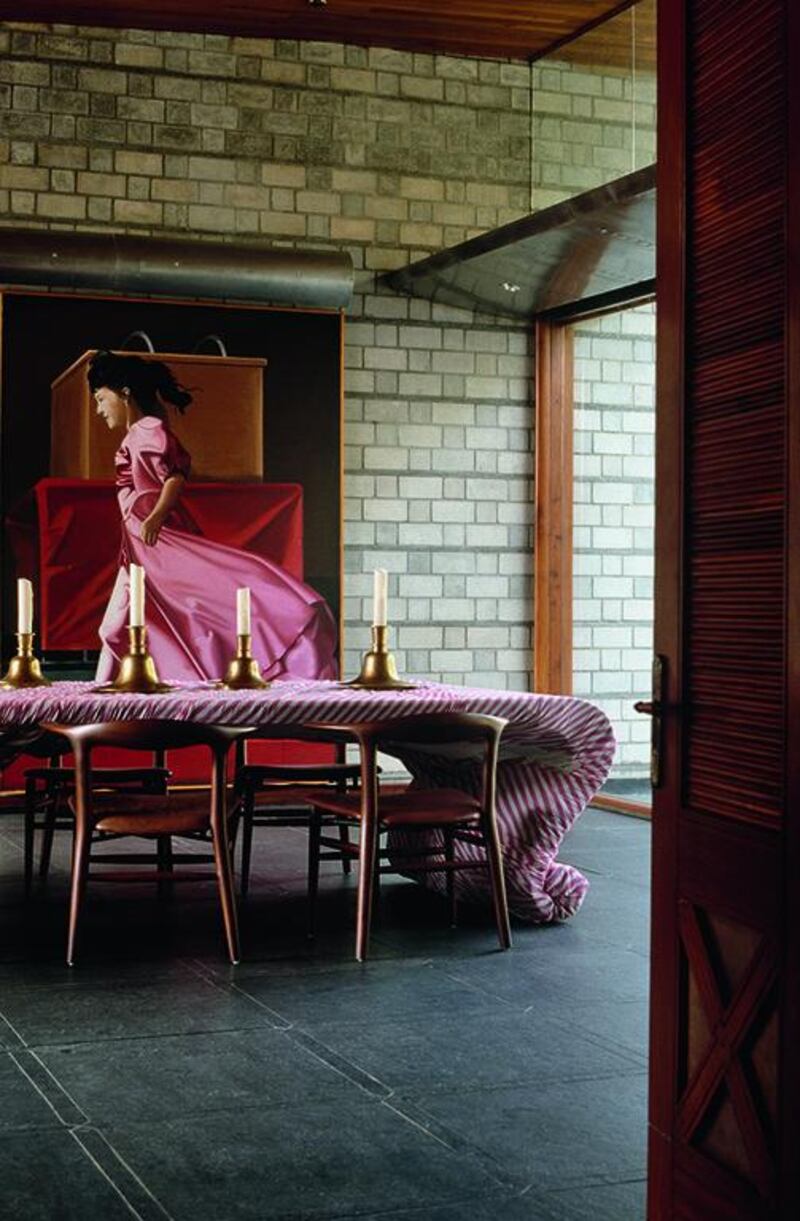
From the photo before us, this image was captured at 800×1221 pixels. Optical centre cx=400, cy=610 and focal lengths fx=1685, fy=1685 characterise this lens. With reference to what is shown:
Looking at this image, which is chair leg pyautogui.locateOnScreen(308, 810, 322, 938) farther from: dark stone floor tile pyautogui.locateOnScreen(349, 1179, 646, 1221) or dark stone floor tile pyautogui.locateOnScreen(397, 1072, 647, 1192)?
dark stone floor tile pyautogui.locateOnScreen(349, 1179, 646, 1221)

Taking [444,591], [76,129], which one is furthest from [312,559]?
[76,129]

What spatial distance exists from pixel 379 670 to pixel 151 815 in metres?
1.08

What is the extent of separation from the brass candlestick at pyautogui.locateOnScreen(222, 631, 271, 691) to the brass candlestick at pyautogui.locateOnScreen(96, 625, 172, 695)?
0.23 meters

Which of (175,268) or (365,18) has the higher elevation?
(365,18)

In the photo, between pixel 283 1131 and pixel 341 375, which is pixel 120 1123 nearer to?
pixel 283 1131

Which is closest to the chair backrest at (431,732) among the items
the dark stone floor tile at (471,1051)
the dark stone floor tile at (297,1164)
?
the dark stone floor tile at (471,1051)

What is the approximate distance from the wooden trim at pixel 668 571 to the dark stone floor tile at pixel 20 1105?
138 cm

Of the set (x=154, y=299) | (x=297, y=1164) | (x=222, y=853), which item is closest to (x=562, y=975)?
(x=222, y=853)

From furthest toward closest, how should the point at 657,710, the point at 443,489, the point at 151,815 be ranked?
the point at 443,489 < the point at 151,815 < the point at 657,710

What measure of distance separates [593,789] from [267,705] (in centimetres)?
121

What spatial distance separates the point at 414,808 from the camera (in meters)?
5.45

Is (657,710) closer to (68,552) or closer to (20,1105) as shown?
(20,1105)

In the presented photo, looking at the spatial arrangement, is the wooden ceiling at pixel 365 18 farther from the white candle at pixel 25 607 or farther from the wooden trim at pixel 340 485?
the white candle at pixel 25 607

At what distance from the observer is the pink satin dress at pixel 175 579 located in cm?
930
